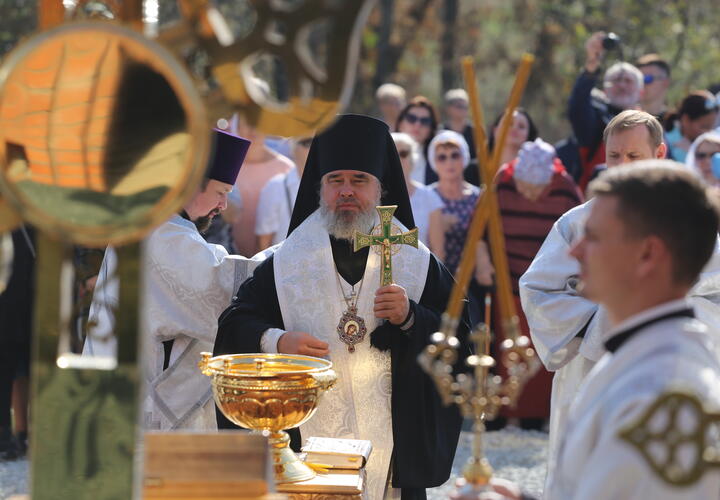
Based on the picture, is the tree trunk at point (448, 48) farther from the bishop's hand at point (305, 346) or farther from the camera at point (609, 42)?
the bishop's hand at point (305, 346)

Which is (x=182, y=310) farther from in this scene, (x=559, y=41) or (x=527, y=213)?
(x=559, y=41)

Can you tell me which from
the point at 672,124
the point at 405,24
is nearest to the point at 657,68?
the point at 672,124

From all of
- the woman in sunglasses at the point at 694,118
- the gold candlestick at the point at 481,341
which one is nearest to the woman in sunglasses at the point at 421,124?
the woman in sunglasses at the point at 694,118

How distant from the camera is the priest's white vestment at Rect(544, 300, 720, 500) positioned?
230 cm

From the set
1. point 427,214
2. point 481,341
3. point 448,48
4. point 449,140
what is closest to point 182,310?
point 481,341

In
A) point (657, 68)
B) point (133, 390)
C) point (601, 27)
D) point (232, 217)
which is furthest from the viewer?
point (601, 27)

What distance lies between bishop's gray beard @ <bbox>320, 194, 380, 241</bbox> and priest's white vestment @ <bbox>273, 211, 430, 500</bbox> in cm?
7

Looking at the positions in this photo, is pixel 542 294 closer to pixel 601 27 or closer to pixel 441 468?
pixel 441 468

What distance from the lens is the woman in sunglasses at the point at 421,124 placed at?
10.1 metres

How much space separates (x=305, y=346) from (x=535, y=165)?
4.61m

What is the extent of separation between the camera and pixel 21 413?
27.8ft

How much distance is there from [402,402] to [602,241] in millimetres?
2607

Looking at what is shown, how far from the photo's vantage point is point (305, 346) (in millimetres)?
4680

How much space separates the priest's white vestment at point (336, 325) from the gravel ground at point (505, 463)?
7.89 ft
